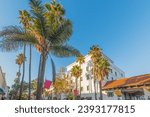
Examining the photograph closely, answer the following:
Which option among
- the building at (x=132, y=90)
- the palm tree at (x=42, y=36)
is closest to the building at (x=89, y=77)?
the building at (x=132, y=90)

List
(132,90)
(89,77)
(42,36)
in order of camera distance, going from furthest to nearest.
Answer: (89,77) < (132,90) < (42,36)

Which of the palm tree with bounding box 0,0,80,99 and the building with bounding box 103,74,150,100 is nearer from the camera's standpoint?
the palm tree with bounding box 0,0,80,99

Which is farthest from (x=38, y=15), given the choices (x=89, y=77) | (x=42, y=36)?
(x=89, y=77)

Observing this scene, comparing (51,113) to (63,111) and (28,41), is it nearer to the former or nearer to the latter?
(63,111)

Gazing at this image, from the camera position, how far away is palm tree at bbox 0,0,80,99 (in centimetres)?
1078

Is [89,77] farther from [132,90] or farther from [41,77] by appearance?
[41,77]

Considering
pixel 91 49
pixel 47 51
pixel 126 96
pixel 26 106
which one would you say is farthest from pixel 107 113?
pixel 91 49

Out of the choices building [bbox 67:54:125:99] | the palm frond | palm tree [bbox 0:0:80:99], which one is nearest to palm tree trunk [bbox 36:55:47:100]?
Answer: palm tree [bbox 0:0:80:99]

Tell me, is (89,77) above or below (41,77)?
above

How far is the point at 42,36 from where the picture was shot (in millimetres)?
11500

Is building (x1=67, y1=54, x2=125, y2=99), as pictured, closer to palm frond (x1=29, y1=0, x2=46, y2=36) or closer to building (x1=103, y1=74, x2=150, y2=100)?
building (x1=103, y1=74, x2=150, y2=100)

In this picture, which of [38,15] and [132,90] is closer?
[38,15]

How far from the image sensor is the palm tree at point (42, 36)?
424 inches

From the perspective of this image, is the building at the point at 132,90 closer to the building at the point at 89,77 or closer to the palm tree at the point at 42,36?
the building at the point at 89,77
